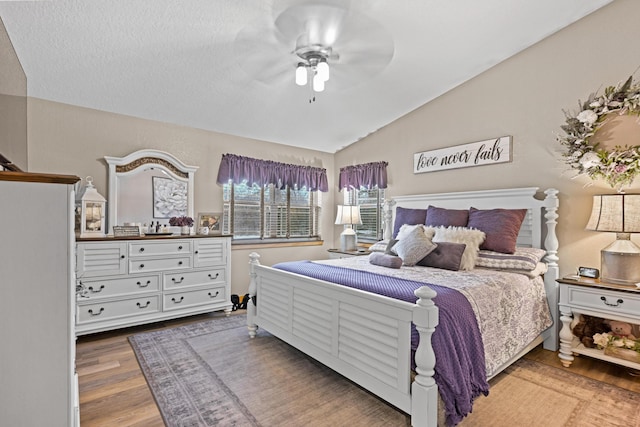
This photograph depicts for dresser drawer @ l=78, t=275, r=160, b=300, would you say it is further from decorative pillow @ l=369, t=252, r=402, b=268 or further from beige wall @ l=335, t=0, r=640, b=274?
beige wall @ l=335, t=0, r=640, b=274

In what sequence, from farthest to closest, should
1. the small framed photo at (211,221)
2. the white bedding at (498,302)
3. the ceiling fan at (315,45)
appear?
the small framed photo at (211,221)
the ceiling fan at (315,45)
the white bedding at (498,302)

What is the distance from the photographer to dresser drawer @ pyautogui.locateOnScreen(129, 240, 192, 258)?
3.22 m

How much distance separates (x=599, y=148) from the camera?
2738mm

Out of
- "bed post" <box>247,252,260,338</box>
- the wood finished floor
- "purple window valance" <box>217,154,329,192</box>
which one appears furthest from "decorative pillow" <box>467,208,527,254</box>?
"purple window valance" <box>217,154,329,192</box>

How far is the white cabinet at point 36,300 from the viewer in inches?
44.4

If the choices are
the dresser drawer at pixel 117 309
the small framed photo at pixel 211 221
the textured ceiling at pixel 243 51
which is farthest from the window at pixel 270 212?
the dresser drawer at pixel 117 309

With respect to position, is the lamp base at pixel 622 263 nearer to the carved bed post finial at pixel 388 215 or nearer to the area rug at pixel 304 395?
the area rug at pixel 304 395

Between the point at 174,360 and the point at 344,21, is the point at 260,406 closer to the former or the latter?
the point at 174,360

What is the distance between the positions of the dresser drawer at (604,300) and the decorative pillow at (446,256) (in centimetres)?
87

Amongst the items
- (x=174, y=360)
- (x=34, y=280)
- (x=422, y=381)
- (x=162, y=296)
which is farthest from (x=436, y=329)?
(x=162, y=296)

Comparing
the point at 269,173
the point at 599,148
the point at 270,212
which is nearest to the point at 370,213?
the point at 270,212

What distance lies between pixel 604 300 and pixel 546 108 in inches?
68.4

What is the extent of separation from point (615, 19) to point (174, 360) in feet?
14.9

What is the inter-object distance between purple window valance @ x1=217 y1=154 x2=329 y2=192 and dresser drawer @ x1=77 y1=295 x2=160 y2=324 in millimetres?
1609
